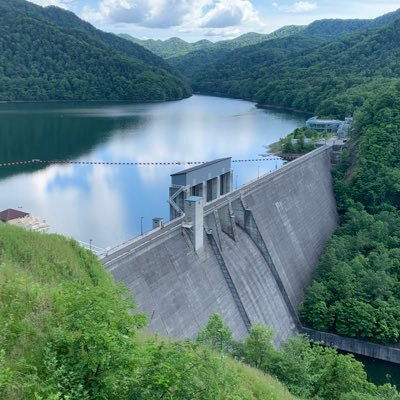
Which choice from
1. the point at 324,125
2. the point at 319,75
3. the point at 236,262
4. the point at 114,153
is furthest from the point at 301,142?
the point at 319,75

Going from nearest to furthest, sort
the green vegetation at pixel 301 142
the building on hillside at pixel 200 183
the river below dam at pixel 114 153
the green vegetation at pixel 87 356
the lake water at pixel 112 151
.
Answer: the green vegetation at pixel 87 356 < the building on hillside at pixel 200 183 < the river below dam at pixel 114 153 < the lake water at pixel 112 151 < the green vegetation at pixel 301 142

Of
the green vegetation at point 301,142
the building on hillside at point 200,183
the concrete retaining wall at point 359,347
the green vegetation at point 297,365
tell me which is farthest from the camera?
the green vegetation at point 301,142

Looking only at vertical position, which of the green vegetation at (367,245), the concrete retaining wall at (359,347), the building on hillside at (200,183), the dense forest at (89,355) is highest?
the dense forest at (89,355)

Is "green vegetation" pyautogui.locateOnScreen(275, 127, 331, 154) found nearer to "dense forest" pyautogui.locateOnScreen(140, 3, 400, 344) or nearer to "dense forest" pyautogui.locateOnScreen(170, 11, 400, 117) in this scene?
"dense forest" pyautogui.locateOnScreen(140, 3, 400, 344)

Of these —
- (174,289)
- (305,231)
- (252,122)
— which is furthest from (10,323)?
(252,122)

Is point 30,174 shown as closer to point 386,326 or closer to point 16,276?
point 386,326

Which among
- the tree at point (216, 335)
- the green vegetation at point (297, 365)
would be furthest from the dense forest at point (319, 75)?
the tree at point (216, 335)

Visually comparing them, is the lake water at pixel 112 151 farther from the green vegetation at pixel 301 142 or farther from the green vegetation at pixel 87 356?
the green vegetation at pixel 87 356
